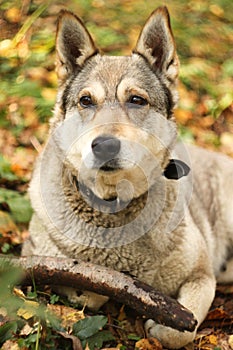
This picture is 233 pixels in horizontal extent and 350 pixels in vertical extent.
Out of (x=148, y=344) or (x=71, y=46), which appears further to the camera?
(x=71, y=46)

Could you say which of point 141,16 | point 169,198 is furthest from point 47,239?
point 141,16

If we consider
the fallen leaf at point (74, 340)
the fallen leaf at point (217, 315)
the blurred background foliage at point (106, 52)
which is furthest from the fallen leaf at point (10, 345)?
the blurred background foliage at point (106, 52)

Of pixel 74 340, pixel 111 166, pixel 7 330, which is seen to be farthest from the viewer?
pixel 111 166

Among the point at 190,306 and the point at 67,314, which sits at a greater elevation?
the point at 190,306

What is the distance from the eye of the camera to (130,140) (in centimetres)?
323

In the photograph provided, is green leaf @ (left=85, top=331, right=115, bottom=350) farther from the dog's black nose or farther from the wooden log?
the dog's black nose

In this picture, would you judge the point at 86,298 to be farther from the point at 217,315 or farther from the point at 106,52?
the point at 106,52

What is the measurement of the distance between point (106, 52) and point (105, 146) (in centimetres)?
374

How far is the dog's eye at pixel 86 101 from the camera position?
Answer: 3.49m

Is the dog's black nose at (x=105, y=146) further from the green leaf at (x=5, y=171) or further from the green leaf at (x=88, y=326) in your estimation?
the green leaf at (x=5, y=171)

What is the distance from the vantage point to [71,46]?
3.72m

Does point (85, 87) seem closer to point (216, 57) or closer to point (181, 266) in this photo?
point (181, 266)

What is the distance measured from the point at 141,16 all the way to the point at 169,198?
3929 mm

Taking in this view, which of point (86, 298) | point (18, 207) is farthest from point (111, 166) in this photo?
point (18, 207)
